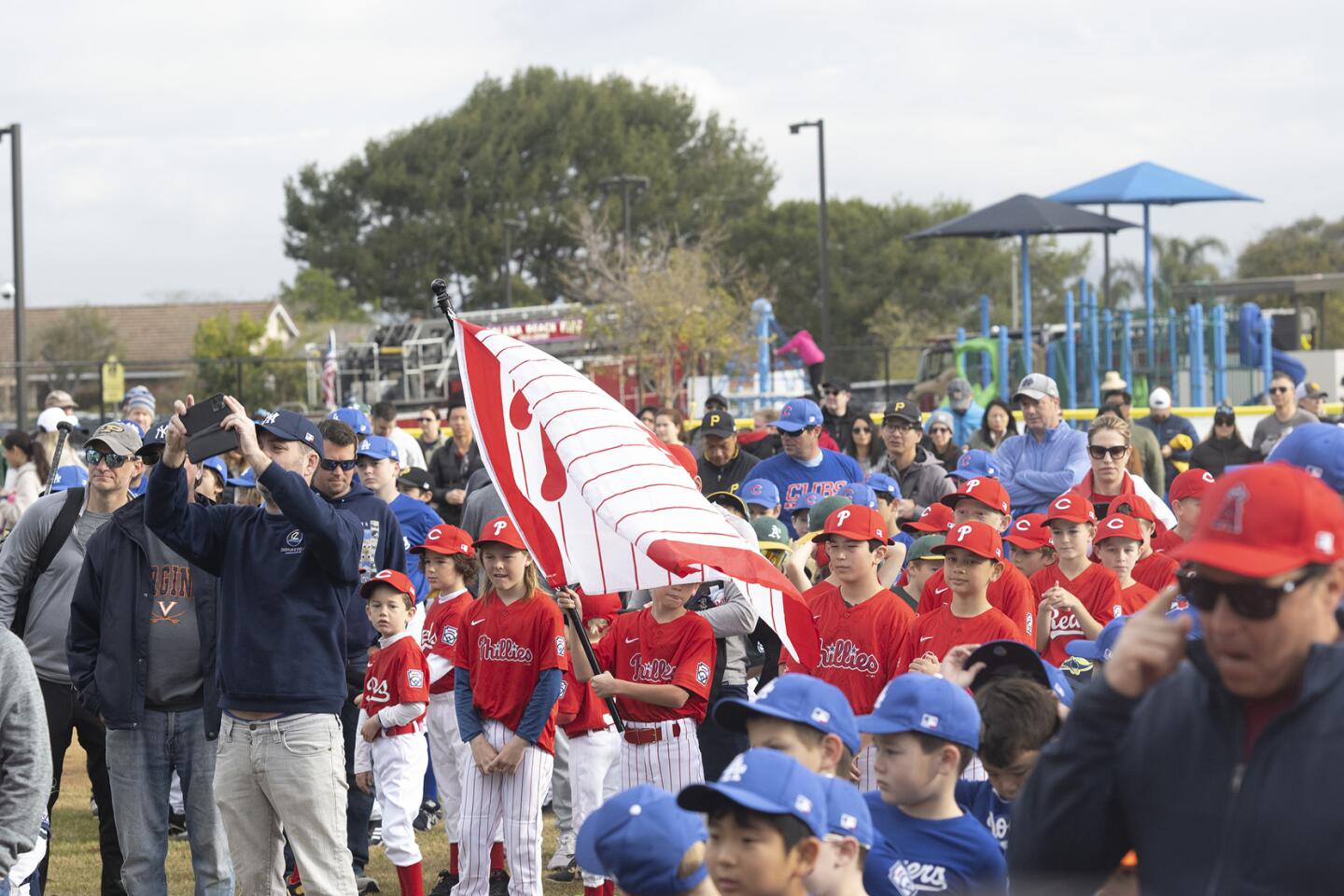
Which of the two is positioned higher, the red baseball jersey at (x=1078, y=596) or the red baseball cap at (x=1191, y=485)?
the red baseball cap at (x=1191, y=485)

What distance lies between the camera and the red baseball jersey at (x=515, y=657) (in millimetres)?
6906

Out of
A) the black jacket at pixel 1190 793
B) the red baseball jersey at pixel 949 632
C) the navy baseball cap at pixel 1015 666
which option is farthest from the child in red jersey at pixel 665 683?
the black jacket at pixel 1190 793

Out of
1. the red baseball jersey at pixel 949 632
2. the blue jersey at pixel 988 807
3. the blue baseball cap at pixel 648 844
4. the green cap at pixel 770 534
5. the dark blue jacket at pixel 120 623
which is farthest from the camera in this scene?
the green cap at pixel 770 534

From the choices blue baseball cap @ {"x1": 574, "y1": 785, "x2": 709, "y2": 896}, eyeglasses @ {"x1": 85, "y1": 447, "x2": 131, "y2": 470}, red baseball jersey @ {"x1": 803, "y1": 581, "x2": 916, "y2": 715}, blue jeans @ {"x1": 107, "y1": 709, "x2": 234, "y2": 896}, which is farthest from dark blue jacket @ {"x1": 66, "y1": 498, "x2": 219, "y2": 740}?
blue baseball cap @ {"x1": 574, "y1": 785, "x2": 709, "y2": 896}

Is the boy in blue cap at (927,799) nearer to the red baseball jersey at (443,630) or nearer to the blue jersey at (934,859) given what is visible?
the blue jersey at (934,859)

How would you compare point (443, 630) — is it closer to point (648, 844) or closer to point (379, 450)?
point (379, 450)

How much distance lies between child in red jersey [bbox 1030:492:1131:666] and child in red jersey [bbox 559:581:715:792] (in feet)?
4.72

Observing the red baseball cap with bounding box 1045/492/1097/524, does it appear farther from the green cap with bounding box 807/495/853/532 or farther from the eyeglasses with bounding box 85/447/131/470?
the eyeglasses with bounding box 85/447/131/470

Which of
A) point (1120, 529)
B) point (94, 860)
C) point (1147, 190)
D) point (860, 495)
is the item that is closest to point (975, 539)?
point (1120, 529)

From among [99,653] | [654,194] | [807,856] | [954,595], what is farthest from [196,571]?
[654,194]

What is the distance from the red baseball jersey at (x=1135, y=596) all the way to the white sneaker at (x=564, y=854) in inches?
121

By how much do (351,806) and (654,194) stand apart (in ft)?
170

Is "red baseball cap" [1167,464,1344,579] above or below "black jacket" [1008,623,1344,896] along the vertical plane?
above

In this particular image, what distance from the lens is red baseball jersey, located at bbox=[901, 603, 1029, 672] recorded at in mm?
6125
